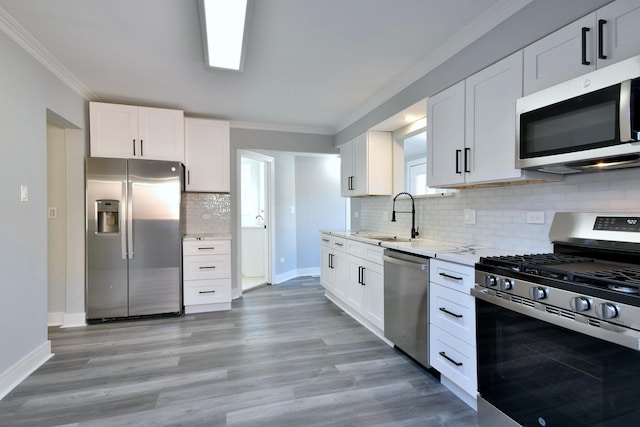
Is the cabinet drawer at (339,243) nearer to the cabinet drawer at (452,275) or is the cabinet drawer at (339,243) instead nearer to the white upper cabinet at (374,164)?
the white upper cabinet at (374,164)

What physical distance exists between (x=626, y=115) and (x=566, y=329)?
2.92 ft

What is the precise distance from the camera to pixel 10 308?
2189mm

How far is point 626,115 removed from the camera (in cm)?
127

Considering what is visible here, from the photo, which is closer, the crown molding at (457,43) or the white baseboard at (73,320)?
the crown molding at (457,43)

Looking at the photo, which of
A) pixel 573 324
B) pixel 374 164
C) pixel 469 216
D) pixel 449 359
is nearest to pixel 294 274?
pixel 374 164

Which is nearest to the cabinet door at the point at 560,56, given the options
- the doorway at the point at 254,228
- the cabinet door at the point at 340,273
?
the cabinet door at the point at 340,273

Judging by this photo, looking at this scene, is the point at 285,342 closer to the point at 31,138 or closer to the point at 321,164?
the point at 31,138

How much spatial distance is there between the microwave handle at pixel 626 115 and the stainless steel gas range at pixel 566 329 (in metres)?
0.50

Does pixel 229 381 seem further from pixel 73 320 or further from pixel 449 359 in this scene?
pixel 73 320

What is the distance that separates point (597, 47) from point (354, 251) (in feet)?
7.94

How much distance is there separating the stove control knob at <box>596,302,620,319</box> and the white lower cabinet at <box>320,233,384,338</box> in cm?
172

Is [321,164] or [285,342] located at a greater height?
[321,164]

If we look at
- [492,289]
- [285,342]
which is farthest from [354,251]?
[492,289]

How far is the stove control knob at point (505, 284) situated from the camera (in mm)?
1530
